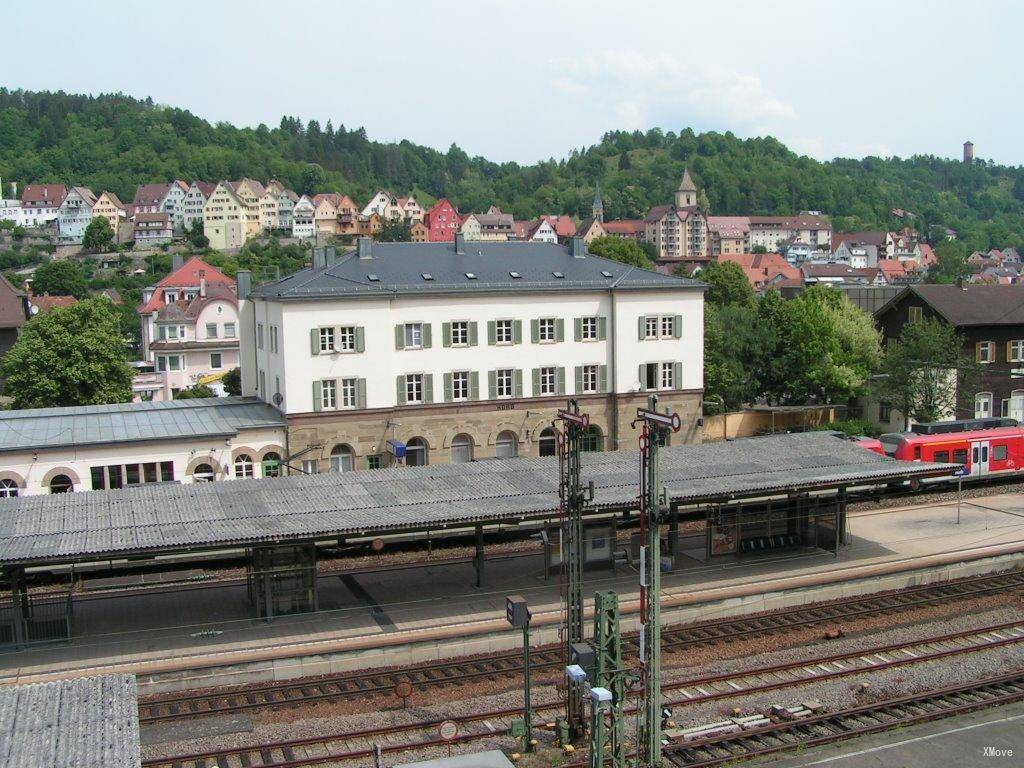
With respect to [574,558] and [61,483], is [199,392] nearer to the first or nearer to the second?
[61,483]

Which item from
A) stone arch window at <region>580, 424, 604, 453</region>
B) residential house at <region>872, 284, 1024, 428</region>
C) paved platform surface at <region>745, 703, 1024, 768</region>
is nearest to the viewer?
paved platform surface at <region>745, 703, 1024, 768</region>

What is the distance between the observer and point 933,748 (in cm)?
1841

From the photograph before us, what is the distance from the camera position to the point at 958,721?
1973 cm

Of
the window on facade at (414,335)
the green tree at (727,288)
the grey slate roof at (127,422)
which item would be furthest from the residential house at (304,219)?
the grey slate roof at (127,422)

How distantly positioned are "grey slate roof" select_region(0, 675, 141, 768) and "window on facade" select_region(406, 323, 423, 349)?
31.2 metres

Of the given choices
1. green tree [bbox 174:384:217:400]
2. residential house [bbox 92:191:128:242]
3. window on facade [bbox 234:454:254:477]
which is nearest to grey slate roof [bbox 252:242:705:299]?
window on facade [bbox 234:454:254:477]

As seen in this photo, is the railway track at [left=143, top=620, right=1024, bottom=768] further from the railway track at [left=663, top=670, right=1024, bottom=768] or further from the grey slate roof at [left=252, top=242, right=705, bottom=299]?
the grey slate roof at [left=252, top=242, right=705, bottom=299]

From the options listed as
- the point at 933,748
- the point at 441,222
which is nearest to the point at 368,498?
the point at 933,748

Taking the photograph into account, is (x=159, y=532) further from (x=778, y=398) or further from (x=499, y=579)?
(x=778, y=398)

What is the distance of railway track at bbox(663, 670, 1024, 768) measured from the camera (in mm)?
18266

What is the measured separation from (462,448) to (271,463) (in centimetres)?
851

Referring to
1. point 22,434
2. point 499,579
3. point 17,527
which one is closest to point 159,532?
point 17,527

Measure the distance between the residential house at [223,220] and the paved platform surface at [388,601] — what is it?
15092cm

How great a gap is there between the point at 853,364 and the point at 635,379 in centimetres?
1570
